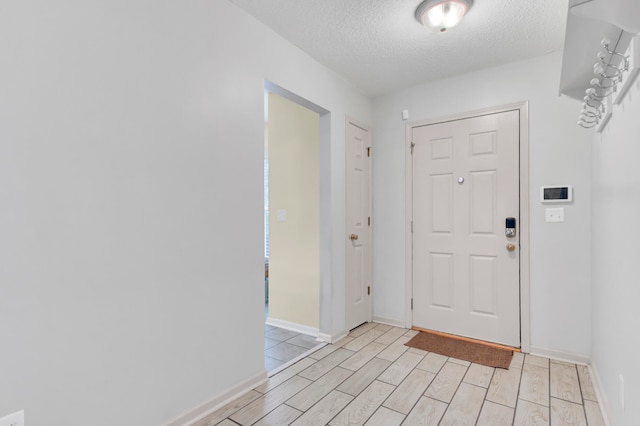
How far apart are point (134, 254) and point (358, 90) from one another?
2.60m

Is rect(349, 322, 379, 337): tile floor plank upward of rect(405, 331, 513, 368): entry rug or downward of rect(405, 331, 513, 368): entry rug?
downward

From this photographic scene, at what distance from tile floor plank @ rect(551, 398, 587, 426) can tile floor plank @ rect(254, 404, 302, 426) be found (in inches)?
55.0

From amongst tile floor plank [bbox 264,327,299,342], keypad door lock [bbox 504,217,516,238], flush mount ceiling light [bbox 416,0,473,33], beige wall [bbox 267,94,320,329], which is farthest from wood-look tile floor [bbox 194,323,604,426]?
flush mount ceiling light [bbox 416,0,473,33]

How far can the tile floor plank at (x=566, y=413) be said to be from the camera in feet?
6.00

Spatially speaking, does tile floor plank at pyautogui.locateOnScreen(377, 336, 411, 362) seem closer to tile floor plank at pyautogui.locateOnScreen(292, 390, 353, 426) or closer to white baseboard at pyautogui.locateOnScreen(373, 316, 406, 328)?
white baseboard at pyautogui.locateOnScreen(373, 316, 406, 328)

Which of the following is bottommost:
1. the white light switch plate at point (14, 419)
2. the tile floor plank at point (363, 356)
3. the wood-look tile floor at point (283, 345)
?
the wood-look tile floor at point (283, 345)

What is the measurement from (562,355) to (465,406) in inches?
47.2

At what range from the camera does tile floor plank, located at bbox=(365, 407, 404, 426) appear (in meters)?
1.83

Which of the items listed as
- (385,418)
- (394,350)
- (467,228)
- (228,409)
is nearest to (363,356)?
(394,350)

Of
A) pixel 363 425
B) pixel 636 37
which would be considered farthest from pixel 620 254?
pixel 363 425

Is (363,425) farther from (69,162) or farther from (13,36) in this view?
(13,36)

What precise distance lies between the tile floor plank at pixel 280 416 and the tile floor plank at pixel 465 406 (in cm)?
81

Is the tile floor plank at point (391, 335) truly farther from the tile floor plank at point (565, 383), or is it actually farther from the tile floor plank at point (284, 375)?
the tile floor plank at point (565, 383)

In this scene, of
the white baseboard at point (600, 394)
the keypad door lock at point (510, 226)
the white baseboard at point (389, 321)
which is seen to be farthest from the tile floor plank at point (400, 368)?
the keypad door lock at point (510, 226)
